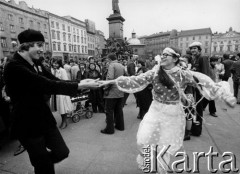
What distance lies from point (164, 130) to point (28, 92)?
180cm

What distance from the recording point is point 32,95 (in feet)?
5.99

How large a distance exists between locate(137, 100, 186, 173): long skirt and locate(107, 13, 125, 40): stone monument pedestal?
15887mm

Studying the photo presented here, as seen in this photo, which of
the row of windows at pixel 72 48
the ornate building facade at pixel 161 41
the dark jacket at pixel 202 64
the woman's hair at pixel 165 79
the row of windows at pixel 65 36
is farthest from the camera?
the ornate building facade at pixel 161 41

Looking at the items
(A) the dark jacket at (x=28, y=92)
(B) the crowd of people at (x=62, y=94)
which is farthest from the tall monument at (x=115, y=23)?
(A) the dark jacket at (x=28, y=92)

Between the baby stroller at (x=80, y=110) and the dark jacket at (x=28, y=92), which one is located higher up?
the dark jacket at (x=28, y=92)

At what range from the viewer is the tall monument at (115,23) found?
17.3 m

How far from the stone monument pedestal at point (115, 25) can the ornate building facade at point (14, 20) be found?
1982 cm

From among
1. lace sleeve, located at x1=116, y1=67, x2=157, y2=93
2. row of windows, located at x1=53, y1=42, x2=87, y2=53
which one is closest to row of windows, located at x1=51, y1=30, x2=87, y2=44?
Result: row of windows, located at x1=53, y1=42, x2=87, y2=53

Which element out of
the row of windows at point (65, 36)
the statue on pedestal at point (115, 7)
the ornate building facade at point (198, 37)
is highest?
the ornate building facade at point (198, 37)

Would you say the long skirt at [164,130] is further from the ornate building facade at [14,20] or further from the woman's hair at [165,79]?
the ornate building facade at [14,20]

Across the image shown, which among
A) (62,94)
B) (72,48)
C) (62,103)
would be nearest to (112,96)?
A: (62,103)

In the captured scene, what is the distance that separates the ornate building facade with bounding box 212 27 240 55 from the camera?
72688 mm

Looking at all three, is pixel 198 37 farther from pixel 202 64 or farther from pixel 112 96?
pixel 112 96

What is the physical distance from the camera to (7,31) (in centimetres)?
2764
